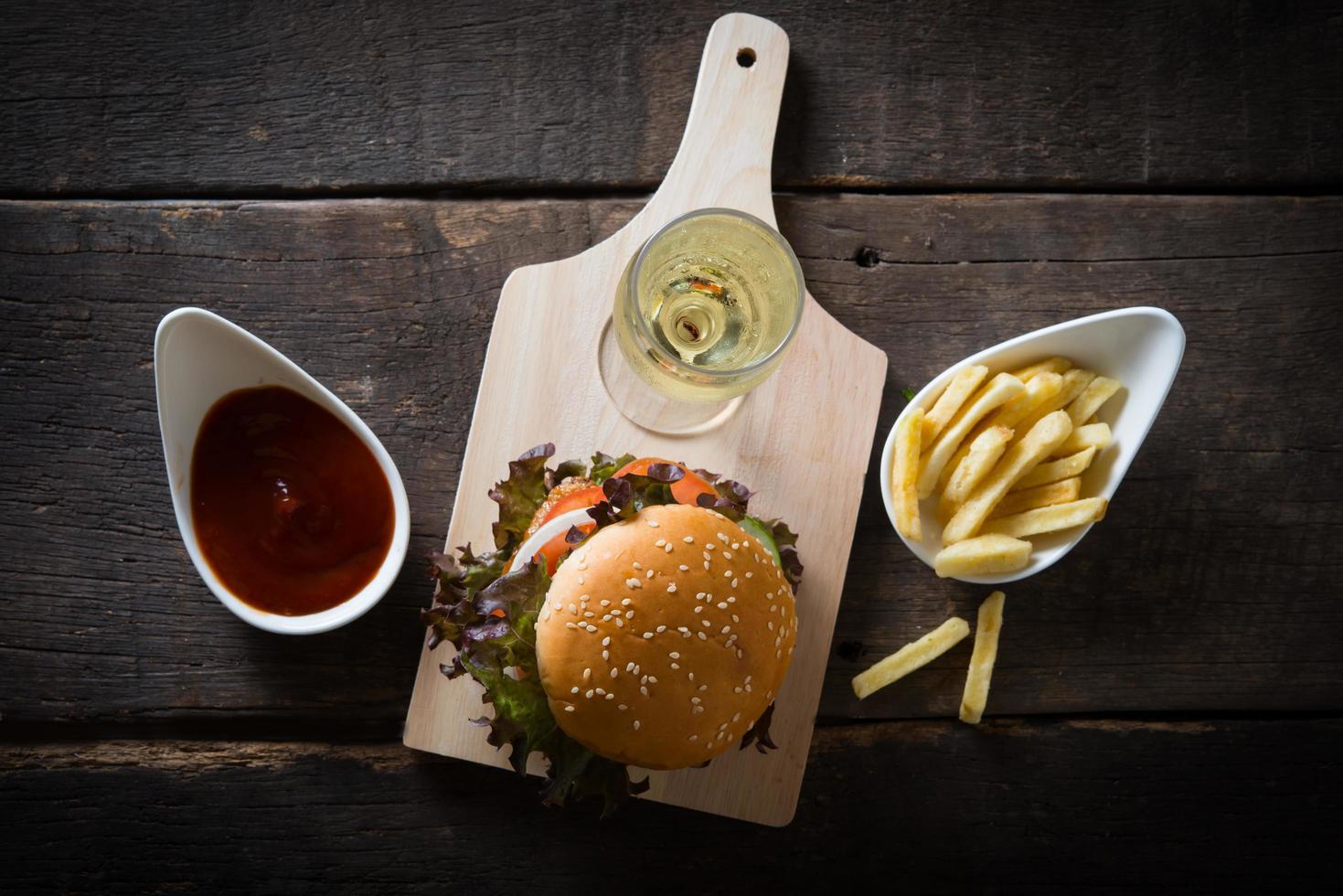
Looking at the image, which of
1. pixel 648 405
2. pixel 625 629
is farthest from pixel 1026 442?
pixel 625 629

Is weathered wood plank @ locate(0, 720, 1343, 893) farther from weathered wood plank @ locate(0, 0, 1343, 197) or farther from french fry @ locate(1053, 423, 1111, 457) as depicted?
weathered wood plank @ locate(0, 0, 1343, 197)

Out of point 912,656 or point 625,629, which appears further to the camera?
point 912,656

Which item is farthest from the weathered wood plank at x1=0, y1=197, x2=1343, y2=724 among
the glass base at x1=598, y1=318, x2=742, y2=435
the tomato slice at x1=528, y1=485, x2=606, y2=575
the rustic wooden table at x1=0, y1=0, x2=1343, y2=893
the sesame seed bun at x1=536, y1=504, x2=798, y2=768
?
the sesame seed bun at x1=536, y1=504, x2=798, y2=768

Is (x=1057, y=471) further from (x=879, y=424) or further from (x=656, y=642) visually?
(x=656, y=642)

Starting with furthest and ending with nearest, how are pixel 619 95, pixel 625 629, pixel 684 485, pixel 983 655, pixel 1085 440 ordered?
pixel 619 95 → pixel 983 655 → pixel 1085 440 → pixel 684 485 → pixel 625 629

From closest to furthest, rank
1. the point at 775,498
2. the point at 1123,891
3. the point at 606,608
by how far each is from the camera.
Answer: the point at 606,608 < the point at 775,498 < the point at 1123,891

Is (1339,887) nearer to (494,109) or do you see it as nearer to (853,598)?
(853,598)

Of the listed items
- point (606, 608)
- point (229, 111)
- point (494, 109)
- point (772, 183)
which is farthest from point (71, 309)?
point (772, 183)

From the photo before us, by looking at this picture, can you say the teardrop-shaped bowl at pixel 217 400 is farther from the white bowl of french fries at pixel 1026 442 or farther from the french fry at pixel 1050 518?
the french fry at pixel 1050 518
